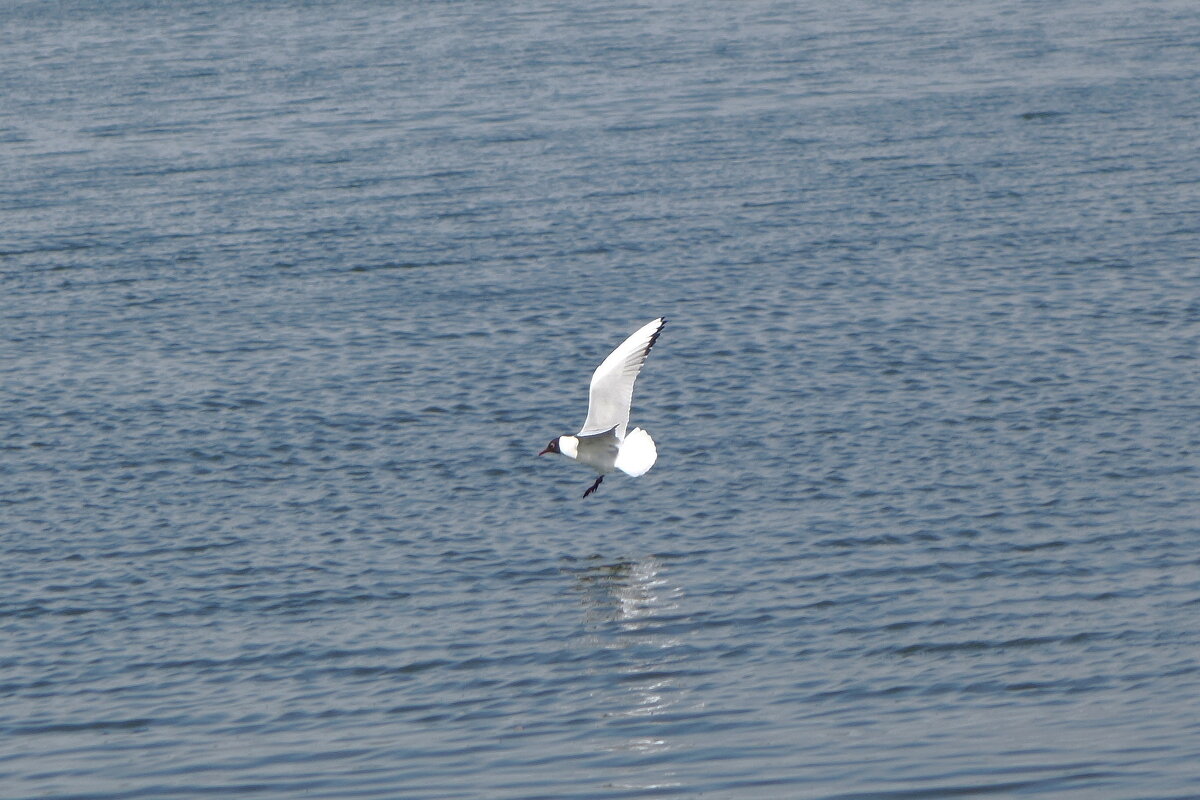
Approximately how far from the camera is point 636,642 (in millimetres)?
19797

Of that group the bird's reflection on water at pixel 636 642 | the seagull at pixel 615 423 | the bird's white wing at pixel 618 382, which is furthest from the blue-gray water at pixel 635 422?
the bird's white wing at pixel 618 382

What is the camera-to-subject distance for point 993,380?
2792 centimetres

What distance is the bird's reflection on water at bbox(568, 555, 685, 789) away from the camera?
17.4 m

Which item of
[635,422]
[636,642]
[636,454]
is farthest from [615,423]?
[635,422]

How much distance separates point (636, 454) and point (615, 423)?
1.78 ft

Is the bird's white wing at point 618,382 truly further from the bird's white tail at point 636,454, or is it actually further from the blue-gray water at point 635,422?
the blue-gray water at point 635,422

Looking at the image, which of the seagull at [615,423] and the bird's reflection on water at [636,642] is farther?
the seagull at [615,423]

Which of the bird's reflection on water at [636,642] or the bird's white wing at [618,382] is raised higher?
the bird's white wing at [618,382]

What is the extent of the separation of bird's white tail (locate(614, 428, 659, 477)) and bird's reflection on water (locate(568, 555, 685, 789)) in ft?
→ 3.97

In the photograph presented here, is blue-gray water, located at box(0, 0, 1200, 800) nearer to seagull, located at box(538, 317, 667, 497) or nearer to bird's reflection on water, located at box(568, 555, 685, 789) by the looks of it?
bird's reflection on water, located at box(568, 555, 685, 789)

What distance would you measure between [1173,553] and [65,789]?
518 inches

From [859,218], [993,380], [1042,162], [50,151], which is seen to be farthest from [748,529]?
[50,151]

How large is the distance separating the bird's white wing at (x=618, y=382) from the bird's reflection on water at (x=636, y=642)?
1775 mm

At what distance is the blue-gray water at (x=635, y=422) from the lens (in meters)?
17.7
